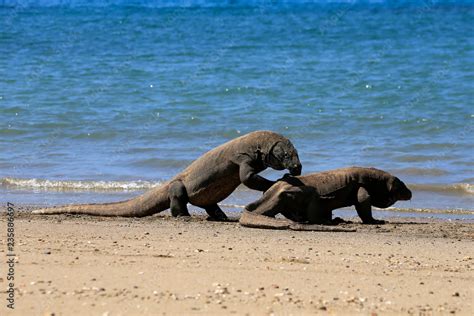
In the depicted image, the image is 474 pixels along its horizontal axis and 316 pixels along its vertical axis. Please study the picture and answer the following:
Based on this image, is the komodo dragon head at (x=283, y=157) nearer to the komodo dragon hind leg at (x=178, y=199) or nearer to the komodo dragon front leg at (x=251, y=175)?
the komodo dragon front leg at (x=251, y=175)

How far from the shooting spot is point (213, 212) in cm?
1198

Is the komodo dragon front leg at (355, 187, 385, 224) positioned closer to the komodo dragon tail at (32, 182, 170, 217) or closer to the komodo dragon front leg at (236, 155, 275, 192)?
the komodo dragon front leg at (236, 155, 275, 192)

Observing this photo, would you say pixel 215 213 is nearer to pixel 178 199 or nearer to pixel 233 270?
pixel 178 199

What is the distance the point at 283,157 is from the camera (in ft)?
37.0

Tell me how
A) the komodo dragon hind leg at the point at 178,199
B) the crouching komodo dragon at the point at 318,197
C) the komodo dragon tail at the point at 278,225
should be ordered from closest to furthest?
the komodo dragon tail at the point at 278,225
the crouching komodo dragon at the point at 318,197
the komodo dragon hind leg at the point at 178,199

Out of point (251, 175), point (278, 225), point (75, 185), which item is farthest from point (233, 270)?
point (75, 185)

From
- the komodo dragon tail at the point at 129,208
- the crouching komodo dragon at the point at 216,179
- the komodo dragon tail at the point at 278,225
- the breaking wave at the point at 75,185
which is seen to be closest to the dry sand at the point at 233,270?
the komodo dragon tail at the point at 278,225

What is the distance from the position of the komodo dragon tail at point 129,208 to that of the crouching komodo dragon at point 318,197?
125cm

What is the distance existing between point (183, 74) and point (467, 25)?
1885 cm

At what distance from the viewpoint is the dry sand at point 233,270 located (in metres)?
7.09

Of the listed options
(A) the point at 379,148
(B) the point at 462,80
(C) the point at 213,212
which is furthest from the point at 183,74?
(C) the point at 213,212

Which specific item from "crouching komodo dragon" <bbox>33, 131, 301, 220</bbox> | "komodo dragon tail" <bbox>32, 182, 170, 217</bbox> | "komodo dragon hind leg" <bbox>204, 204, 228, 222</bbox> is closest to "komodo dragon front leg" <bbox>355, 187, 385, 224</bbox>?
"crouching komodo dragon" <bbox>33, 131, 301, 220</bbox>

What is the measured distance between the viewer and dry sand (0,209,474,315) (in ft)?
23.3

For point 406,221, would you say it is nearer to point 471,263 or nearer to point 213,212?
point 213,212
